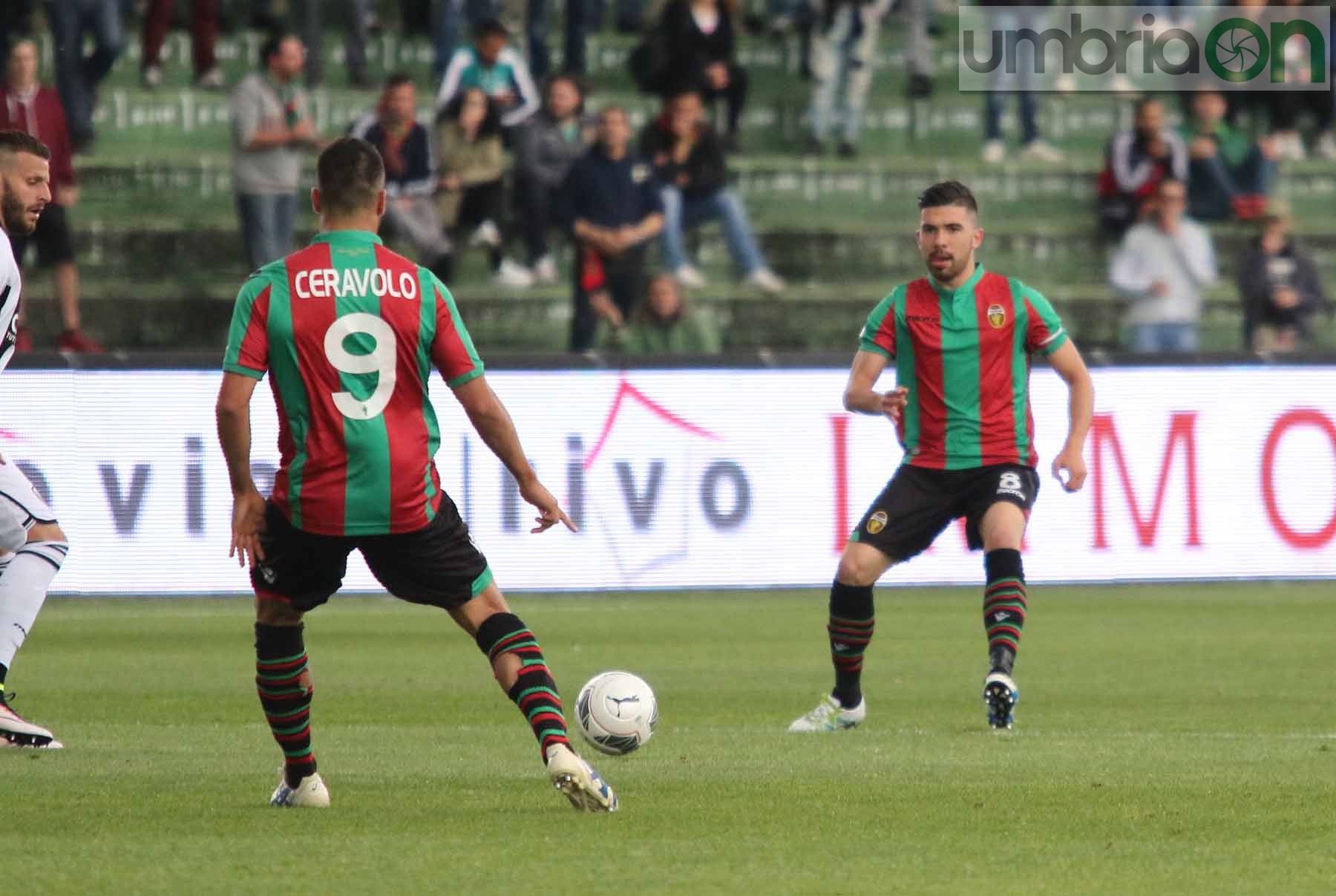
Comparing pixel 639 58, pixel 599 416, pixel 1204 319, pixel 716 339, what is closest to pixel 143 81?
pixel 639 58

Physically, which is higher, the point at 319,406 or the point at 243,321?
the point at 243,321

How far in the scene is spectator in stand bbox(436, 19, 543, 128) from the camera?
58.1 ft

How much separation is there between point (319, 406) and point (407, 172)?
1127cm

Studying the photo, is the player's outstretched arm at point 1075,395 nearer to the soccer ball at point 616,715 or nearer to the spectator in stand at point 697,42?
the soccer ball at point 616,715

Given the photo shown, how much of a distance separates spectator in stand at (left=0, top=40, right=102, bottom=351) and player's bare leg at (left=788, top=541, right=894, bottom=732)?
8771 mm

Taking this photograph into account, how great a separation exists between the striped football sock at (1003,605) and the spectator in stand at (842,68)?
39.8 ft

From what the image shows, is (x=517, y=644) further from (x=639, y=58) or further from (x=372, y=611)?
(x=639, y=58)

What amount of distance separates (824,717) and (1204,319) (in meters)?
11.2

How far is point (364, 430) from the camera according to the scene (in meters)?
6.16

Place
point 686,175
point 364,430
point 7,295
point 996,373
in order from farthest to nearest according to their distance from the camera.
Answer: point 686,175
point 996,373
point 7,295
point 364,430

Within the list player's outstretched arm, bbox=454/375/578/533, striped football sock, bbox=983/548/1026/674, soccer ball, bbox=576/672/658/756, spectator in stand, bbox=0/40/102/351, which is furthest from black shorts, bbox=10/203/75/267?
player's outstretched arm, bbox=454/375/578/533

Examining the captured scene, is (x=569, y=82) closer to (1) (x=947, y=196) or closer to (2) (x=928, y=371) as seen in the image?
(2) (x=928, y=371)

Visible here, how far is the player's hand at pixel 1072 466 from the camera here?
836 cm

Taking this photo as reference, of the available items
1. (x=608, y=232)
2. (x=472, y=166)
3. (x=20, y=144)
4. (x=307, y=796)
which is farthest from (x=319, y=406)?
(x=472, y=166)
